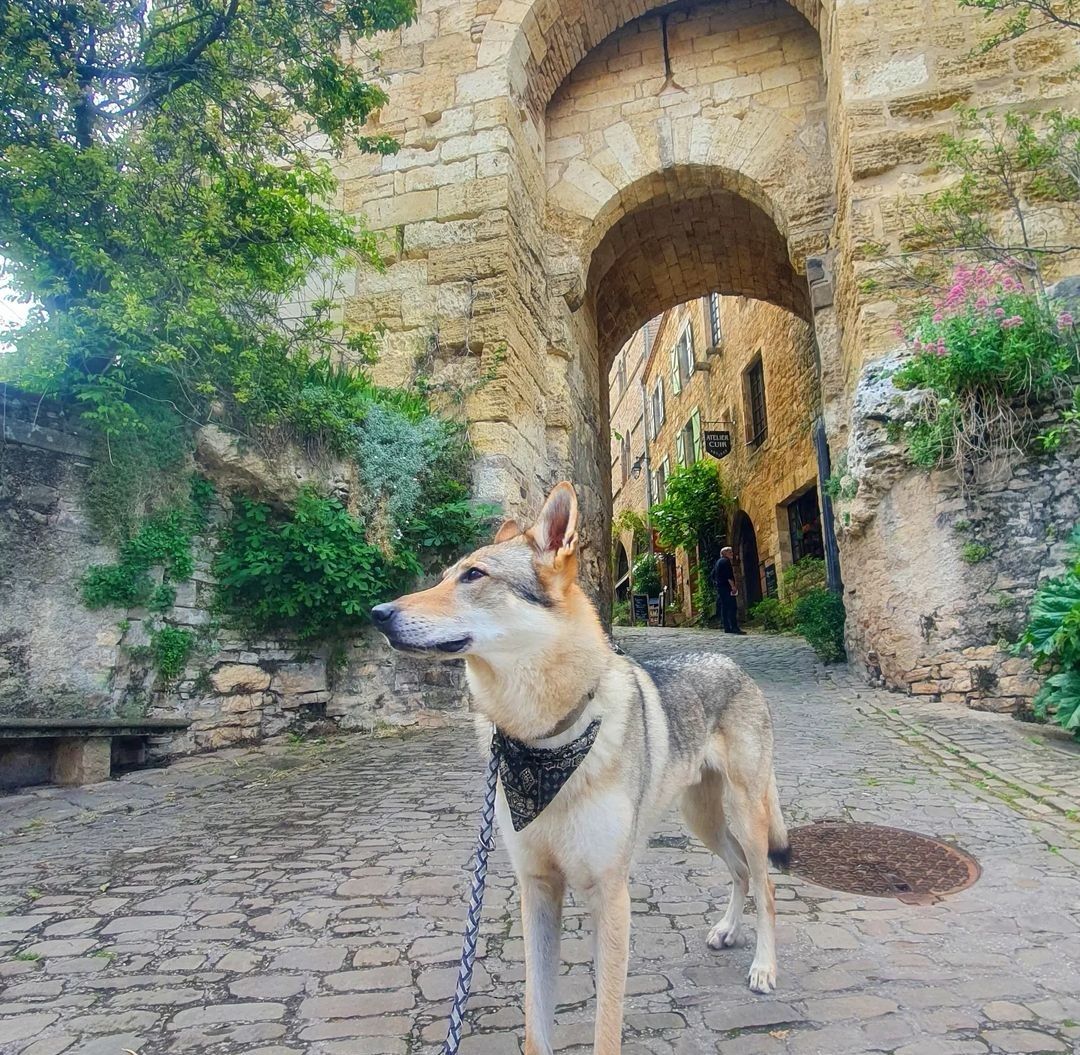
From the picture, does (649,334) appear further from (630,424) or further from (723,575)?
(723,575)

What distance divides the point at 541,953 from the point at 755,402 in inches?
679

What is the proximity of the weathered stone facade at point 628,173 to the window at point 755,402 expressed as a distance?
21.2 feet

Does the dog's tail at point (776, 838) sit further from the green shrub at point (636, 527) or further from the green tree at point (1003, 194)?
the green shrub at point (636, 527)

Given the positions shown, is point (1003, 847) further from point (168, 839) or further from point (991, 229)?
point (991, 229)

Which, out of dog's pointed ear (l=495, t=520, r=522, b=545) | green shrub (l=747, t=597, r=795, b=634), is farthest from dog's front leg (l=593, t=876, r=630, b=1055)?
green shrub (l=747, t=597, r=795, b=634)

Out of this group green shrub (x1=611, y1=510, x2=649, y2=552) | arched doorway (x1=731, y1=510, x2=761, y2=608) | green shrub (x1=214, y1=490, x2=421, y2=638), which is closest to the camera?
green shrub (x1=214, y1=490, x2=421, y2=638)

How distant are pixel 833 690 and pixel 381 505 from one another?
17.1 ft

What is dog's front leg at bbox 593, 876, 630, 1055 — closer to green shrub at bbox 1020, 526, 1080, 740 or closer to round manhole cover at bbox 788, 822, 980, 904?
round manhole cover at bbox 788, 822, 980, 904

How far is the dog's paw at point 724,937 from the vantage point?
2523mm

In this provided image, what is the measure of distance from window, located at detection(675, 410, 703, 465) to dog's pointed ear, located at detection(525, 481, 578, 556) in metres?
19.9

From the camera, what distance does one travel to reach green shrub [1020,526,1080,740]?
4.95 metres

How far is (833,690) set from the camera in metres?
7.60

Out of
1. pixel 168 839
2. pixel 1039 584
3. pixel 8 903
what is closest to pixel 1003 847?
pixel 1039 584

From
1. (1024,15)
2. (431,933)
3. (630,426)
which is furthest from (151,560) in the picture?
(630,426)
